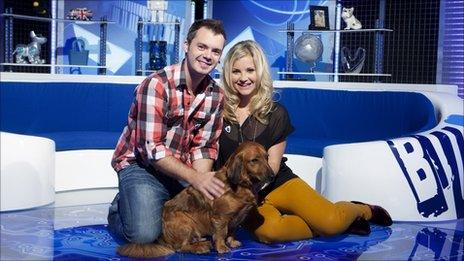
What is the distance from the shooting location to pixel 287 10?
1023 cm

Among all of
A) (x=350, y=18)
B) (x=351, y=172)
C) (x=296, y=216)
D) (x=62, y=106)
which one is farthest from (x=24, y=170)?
(x=350, y=18)

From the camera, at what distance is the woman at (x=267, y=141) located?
11.1 ft

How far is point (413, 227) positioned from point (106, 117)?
9.11ft

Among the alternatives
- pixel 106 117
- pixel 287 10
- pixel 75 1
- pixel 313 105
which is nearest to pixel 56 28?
pixel 75 1

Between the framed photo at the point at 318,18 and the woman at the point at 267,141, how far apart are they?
176 inches

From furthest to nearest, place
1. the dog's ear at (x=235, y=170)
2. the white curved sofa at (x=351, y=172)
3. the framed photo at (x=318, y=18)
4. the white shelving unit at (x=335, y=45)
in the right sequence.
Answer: the framed photo at (x=318, y=18)
the white shelving unit at (x=335, y=45)
the white curved sofa at (x=351, y=172)
the dog's ear at (x=235, y=170)

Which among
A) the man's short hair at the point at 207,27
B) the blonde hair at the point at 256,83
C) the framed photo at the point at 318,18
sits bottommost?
the blonde hair at the point at 256,83

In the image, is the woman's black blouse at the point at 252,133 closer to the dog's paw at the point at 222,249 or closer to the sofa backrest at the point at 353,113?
the dog's paw at the point at 222,249

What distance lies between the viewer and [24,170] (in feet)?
13.2

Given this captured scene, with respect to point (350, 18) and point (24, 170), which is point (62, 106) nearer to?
point (24, 170)

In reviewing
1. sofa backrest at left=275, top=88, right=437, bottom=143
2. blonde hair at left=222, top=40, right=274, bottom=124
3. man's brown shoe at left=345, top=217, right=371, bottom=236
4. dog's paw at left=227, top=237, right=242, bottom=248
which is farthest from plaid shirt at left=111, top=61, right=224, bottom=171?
sofa backrest at left=275, top=88, right=437, bottom=143

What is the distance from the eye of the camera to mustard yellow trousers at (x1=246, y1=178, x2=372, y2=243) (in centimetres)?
336

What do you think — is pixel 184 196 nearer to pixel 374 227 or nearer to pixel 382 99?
pixel 374 227

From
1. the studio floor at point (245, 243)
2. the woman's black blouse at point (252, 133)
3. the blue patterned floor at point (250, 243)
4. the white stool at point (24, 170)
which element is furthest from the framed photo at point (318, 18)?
the woman's black blouse at point (252, 133)
